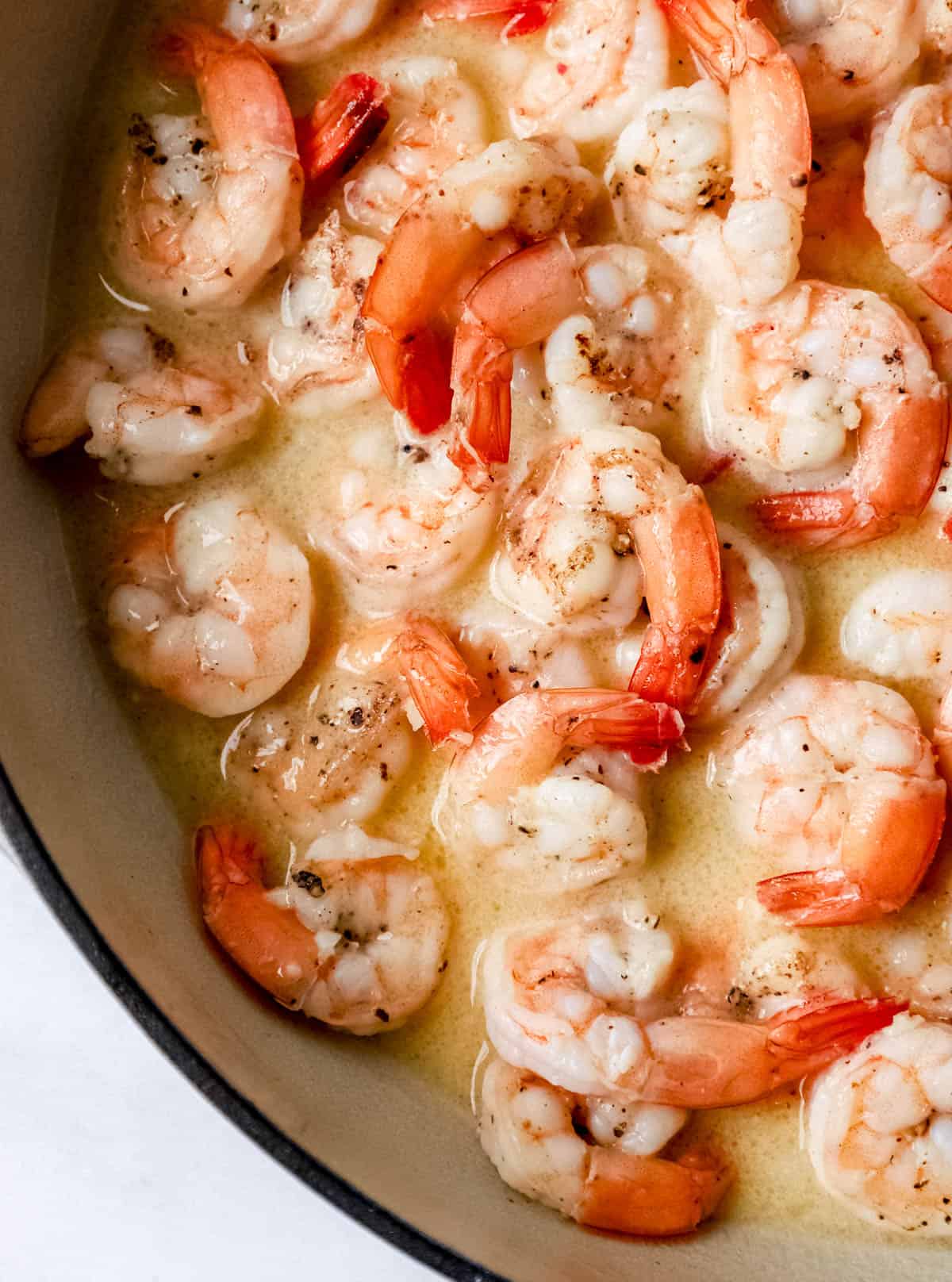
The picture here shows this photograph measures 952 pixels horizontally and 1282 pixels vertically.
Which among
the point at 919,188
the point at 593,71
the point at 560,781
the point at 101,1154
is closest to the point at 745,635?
the point at 560,781

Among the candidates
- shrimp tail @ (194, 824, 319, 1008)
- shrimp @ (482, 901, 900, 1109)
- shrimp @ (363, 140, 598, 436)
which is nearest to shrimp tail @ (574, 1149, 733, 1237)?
shrimp @ (482, 901, 900, 1109)

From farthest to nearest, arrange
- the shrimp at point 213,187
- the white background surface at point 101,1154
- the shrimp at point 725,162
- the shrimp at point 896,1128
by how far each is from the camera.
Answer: the white background surface at point 101,1154, the shrimp at point 213,187, the shrimp at point 725,162, the shrimp at point 896,1128

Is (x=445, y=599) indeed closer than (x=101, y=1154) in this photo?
Yes

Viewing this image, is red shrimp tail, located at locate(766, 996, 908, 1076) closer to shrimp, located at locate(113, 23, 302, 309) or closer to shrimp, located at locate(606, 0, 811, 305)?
shrimp, located at locate(606, 0, 811, 305)

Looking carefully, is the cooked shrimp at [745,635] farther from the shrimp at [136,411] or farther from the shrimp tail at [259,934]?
the shrimp at [136,411]

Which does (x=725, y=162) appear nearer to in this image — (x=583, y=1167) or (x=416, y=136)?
(x=416, y=136)

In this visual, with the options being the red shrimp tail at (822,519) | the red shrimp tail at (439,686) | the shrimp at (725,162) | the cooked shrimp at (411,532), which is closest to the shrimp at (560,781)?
the red shrimp tail at (439,686)

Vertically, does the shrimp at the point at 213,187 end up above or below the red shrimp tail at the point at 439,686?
above

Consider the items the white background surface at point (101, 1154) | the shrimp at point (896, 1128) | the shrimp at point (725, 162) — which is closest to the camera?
the shrimp at point (896, 1128)
